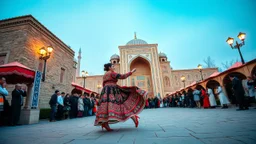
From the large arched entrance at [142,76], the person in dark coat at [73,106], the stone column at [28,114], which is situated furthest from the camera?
the large arched entrance at [142,76]

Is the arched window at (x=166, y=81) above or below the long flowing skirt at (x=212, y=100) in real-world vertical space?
above

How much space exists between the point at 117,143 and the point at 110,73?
63.6 inches

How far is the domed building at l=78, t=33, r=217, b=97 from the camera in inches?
1047


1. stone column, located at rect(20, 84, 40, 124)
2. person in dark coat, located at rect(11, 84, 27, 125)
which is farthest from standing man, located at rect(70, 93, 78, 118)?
person in dark coat, located at rect(11, 84, 27, 125)

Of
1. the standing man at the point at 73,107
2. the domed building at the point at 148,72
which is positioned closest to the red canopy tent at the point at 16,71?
the standing man at the point at 73,107

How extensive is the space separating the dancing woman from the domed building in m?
22.7

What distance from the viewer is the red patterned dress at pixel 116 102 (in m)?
2.55

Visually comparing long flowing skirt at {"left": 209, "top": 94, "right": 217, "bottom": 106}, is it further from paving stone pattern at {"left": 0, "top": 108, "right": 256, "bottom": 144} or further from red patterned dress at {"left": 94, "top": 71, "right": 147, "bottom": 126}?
red patterned dress at {"left": 94, "top": 71, "right": 147, "bottom": 126}

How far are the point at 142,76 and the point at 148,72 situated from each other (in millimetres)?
1848

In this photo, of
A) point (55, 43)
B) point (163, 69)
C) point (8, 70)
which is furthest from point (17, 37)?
point (163, 69)

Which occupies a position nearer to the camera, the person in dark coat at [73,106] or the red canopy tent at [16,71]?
the red canopy tent at [16,71]

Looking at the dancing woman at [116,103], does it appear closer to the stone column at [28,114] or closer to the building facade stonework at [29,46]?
the stone column at [28,114]

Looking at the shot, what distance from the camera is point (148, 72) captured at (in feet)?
101

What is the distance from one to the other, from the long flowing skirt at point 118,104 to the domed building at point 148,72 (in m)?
22.7
